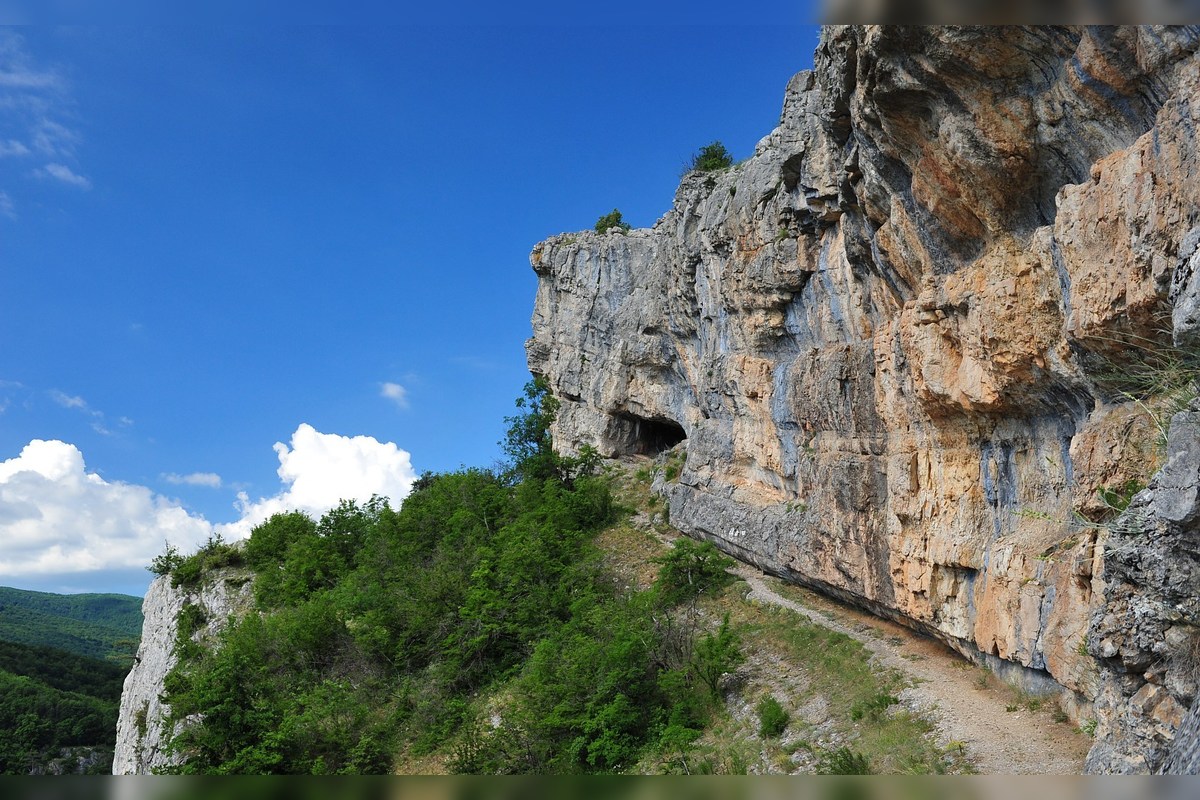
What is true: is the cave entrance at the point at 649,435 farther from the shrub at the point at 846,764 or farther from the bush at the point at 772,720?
the shrub at the point at 846,764

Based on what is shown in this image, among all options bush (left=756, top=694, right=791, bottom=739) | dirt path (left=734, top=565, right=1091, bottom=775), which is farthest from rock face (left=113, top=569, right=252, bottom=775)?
dirt path (left=734, top=565, right=1091, bottom=775)

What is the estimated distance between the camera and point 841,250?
746 inches

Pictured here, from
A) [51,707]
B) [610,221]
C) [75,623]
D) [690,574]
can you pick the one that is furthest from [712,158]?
[75,623]

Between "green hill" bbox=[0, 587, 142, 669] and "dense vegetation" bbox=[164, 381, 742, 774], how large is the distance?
48.2m

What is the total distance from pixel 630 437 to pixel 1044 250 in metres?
33.0

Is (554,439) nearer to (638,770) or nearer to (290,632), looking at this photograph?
(290,632)

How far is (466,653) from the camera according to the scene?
22.5 metres

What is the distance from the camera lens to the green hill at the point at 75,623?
84.1 m

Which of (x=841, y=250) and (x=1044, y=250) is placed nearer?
(x=1044, y=250)

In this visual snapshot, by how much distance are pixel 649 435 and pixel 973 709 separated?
32.4 m

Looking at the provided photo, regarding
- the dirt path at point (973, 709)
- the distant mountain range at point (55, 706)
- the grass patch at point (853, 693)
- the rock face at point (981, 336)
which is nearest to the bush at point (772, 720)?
the grass patch at point (853, 693)

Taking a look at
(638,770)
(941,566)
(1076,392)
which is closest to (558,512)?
(638,770)

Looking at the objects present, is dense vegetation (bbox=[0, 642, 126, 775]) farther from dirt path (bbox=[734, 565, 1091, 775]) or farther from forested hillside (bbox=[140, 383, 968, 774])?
dirt path (bbox=[734, 565, 1091, 775])

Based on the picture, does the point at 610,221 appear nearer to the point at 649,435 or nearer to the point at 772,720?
the point at 649,435
